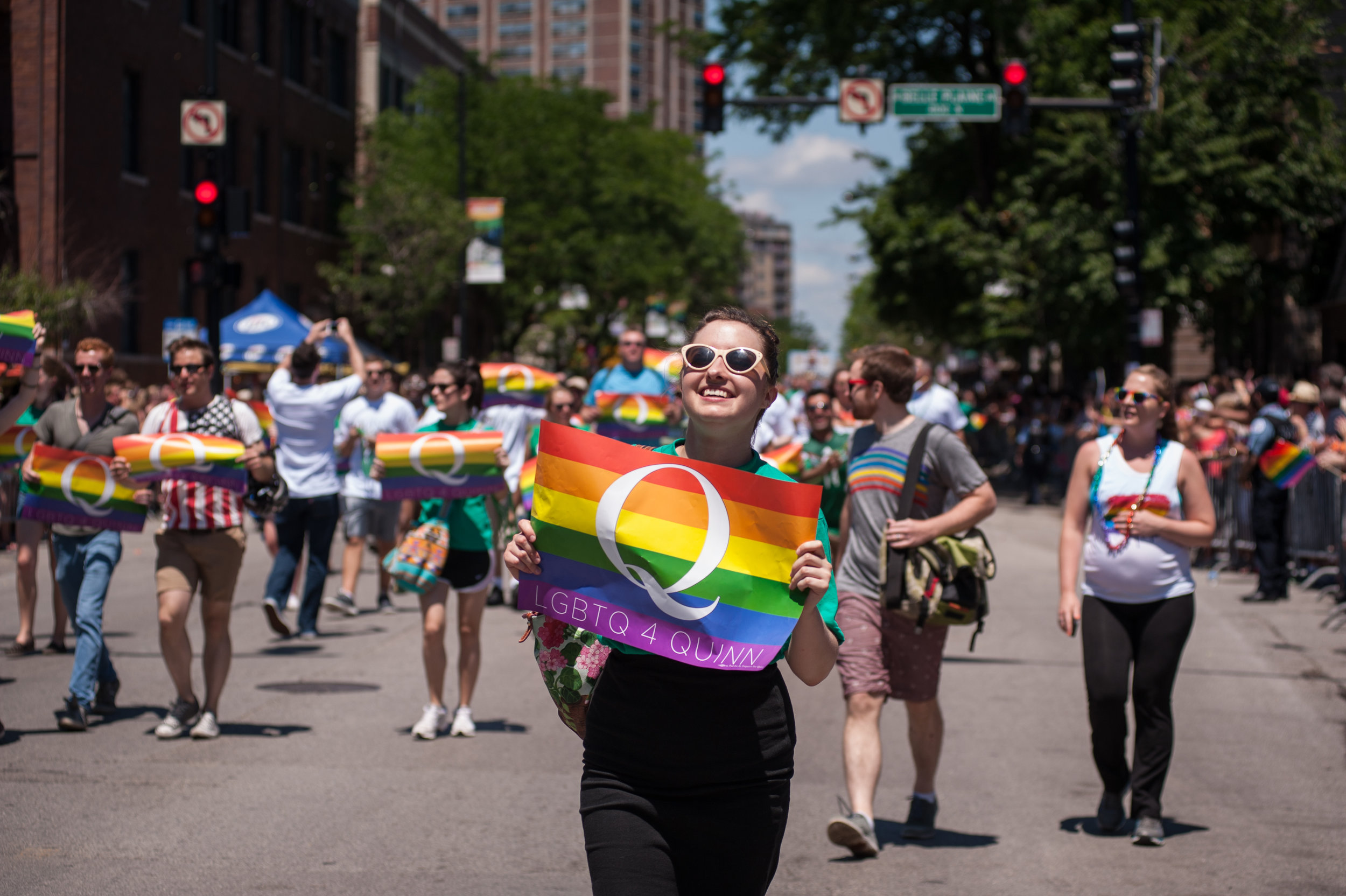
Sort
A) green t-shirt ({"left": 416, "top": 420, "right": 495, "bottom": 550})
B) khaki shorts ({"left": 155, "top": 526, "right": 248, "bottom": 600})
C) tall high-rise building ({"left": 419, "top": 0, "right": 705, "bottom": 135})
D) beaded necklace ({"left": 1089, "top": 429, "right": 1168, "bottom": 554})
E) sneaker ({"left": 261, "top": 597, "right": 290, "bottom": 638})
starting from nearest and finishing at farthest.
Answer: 1. beaded necklace ({"left": 1089, "top": 429, "right": 1168, "bottom": 554})
2. khaki shorts ({"left": 155, "top": 526, "right": 248, "bottom": 600})
3. green t-shirt ({"left": 416, "top": 420, "right": 495, "bottom": 550})
4. sneaker ({"left": 261, "top": 597, "right": 290, "bottom": 638})
5. tall high-rise building ({"left": 419, "top": 0, "right": 705, "bottom": 135})

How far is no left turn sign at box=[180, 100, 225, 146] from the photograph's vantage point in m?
17.2

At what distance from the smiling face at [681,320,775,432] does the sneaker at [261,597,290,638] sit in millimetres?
7938

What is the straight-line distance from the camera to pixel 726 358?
3.46 metres

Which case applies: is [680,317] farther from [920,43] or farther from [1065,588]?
[1065,588]

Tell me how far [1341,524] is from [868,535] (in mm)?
9935

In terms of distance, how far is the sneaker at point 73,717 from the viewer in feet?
25.6

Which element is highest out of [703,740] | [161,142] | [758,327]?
[161,142]

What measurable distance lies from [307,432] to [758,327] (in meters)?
8.41

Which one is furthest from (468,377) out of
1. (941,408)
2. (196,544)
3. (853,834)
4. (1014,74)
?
(1014,74)

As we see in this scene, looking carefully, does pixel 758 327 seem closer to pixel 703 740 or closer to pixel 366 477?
pixel 703 740

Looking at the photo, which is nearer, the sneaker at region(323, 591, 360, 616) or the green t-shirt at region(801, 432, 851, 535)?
the green t-shirt at region(801, 432, 851, 535)

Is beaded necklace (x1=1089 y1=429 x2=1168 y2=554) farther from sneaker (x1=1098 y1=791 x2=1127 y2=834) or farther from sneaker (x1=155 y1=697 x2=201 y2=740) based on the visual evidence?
sneaker (x1=155 y1=697 x2=201 y2=740)

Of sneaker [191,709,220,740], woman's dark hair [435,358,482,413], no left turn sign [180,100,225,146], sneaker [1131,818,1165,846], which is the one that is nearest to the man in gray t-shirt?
sneaker [1131,818,1165,846]

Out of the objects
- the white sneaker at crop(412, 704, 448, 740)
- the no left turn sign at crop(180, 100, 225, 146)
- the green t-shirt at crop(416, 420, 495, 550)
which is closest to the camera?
the white sneaker at crop(412, 704, 448, 740)
